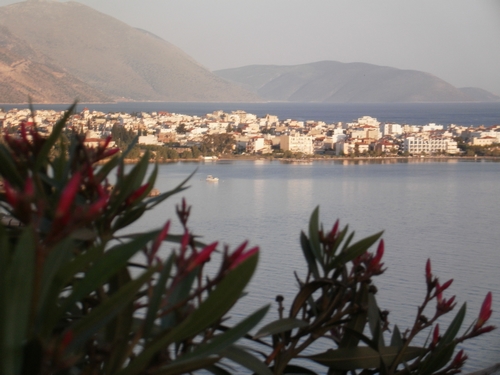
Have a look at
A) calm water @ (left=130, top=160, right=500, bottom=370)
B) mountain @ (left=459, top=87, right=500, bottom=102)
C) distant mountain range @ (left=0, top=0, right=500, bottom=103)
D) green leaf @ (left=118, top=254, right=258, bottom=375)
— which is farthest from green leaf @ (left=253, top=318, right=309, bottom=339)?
mountain @ (left=459, top=87, right=500, bottom=102)

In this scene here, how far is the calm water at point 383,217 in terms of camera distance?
5.18 metres

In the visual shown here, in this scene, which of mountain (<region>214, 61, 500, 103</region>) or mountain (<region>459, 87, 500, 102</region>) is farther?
mountain (<region>214, 61, 500, 103</region>)

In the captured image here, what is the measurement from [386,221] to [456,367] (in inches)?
409

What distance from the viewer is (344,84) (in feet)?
263

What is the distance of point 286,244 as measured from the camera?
7.77 meters

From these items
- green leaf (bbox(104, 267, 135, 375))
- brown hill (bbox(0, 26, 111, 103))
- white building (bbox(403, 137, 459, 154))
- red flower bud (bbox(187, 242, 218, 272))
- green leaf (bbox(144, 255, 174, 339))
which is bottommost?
white building (bbox(403, 137, 459, 154))

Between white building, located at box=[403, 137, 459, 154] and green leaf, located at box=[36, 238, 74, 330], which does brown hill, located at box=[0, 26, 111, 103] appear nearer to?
white building, located at box=[403, 137, 459, 154]

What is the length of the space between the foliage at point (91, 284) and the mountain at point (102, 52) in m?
30.9

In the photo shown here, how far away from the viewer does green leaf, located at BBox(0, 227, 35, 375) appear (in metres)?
0.30

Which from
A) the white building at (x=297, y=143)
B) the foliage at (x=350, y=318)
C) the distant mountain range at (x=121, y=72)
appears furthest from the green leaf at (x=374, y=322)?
the white building at (x=297, y=143)

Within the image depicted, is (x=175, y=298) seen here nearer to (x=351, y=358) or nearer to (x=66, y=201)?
(x=66, y=201)

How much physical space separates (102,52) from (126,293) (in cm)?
4987

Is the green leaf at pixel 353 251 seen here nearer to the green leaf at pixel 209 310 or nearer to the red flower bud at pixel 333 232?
the red flower bud at pixel 333 232

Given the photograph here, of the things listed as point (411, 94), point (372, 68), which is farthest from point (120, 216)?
point (372, 68)
